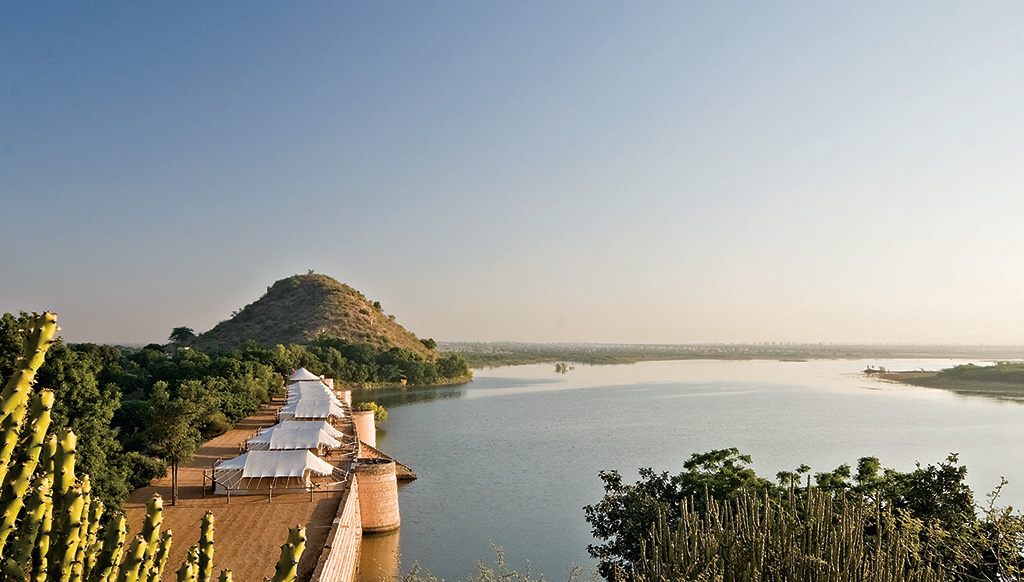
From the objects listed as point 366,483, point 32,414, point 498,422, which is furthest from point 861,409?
point 32,414

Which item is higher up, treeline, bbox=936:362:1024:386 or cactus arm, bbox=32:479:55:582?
cactus arm, bbox=32:479:55:582

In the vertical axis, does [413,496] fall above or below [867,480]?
below

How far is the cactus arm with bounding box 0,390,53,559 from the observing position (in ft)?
12.5

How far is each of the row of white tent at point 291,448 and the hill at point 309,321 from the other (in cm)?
6268

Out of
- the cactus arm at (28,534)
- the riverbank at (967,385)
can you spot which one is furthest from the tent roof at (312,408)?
the riverbank at (967,385)

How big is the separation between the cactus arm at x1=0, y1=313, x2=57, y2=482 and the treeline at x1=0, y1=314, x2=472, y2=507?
9.67 feet

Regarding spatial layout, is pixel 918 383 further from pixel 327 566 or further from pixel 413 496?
pixel 327 566

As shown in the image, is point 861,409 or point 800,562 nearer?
point 800,562

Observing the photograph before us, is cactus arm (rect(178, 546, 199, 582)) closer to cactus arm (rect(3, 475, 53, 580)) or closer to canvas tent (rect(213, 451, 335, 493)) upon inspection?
cactus arm (rect(3, 475, 53, 580))

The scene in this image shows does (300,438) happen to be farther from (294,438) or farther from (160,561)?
(160,561)

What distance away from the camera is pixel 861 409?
54438mm

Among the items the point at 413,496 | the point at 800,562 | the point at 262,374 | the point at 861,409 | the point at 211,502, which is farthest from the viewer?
the point at 861,409

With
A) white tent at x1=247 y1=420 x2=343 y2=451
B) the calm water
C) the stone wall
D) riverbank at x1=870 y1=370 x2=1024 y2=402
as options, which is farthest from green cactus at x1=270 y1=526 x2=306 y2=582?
riverbank at x1=870 y1=370 x2=1024 y2=402

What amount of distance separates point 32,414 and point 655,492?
14.7 meters
